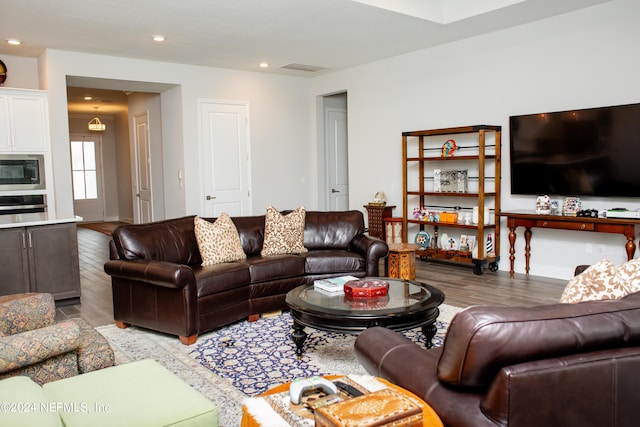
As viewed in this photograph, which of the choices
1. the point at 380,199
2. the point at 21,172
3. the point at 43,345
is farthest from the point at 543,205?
the point at 21,172

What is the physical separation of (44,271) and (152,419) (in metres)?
3.69

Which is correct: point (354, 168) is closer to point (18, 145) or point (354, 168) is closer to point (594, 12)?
point (594, 12)

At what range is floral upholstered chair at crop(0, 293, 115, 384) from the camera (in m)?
1.88

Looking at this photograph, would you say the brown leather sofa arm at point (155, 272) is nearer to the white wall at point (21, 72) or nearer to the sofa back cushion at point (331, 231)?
the sofa back cushion at point (331, 231)

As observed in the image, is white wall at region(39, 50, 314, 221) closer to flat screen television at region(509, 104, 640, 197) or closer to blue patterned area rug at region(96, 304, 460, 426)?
blue patterned area rug at region(96, 304, 460, 426)

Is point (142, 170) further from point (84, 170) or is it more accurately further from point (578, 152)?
point (578, 152)

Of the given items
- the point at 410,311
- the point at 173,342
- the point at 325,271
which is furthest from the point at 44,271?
the point at 410,311

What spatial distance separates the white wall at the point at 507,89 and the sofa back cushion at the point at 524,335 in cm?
397

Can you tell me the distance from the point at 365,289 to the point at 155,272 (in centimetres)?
153

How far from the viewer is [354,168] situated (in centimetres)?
Result: 795

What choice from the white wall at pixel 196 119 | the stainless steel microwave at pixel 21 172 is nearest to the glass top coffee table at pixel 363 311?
the stainless steel microwave at pixel 21 172

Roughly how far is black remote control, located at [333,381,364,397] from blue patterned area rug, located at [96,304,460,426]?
40.6 inches

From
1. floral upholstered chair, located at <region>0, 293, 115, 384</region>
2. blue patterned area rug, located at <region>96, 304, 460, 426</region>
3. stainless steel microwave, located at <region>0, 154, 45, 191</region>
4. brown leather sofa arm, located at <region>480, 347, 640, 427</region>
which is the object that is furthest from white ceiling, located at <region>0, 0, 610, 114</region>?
brown leather sofa arm, located at <region>480, 347, 640, 427</region>

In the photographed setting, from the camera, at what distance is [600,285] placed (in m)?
1.97
